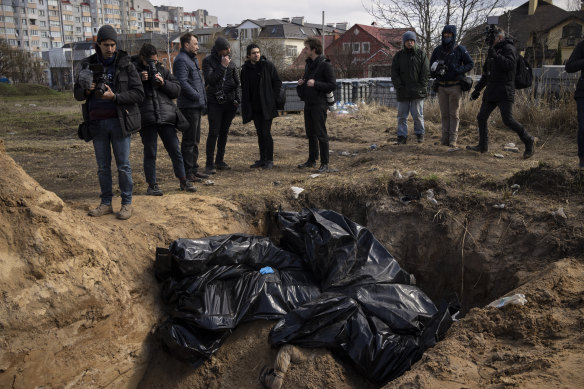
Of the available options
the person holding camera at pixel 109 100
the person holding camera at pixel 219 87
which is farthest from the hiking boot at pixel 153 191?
the person holding camera at pixel 219 87

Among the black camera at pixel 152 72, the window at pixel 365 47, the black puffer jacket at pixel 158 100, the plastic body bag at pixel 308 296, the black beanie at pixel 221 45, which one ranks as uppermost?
the window at pixel 365 47

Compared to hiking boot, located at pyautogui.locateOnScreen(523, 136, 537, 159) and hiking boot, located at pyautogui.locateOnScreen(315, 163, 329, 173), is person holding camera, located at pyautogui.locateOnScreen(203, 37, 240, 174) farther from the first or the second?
hiking boot, located at pyautogui.locateOnScreen(523, 136, 537, 159)

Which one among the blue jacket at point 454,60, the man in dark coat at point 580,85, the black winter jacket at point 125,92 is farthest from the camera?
the blue jacket at point 454,60

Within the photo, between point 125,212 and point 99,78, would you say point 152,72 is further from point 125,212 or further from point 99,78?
point 125,212

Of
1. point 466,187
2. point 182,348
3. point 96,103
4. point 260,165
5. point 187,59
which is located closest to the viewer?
point 182,348

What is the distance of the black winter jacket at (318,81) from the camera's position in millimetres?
6309

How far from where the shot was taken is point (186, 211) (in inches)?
189

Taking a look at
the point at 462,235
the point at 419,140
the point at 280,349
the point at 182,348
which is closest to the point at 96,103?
the point at 182,348

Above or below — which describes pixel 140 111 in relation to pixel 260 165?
above

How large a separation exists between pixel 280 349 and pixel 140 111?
2.87 m

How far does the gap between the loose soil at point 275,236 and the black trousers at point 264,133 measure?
1.77 ft

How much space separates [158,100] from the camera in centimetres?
500

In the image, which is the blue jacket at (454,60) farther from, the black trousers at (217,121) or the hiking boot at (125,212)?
the hiking boot at (125,212)

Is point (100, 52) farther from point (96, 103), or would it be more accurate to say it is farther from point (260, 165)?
point (260, 165)
